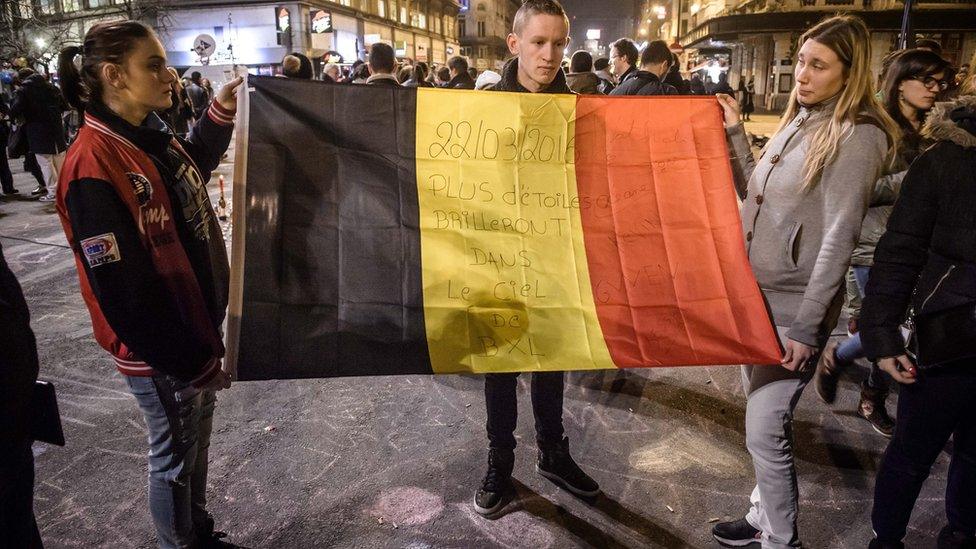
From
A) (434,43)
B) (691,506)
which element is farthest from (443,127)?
(434,43)

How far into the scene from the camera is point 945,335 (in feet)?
6.91

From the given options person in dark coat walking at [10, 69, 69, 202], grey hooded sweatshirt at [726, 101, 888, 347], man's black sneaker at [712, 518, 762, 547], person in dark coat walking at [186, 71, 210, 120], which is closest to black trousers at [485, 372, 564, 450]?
man's black sneaker at [712, 518, 762, 547]

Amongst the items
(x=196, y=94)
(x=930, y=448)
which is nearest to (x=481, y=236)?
(x=930, y=448)

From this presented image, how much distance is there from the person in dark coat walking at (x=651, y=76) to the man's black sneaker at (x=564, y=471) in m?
3.68

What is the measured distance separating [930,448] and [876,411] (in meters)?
1.71

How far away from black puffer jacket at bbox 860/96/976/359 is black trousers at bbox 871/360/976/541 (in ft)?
0.58

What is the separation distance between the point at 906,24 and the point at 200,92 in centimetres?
→ 1507

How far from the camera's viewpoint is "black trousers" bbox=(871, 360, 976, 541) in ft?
7.17

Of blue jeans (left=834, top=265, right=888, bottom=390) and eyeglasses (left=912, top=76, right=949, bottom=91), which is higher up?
eyeglasses (left=912, top=76, right=949, bottom=91)

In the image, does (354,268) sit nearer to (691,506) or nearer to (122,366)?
(122,366)

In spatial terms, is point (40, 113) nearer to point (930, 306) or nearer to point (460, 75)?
point (460, 75)

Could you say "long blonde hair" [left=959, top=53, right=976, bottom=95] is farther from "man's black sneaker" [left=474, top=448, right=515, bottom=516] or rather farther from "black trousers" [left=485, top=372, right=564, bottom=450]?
"man's black sneaker" [left=474, top=448, right=515, bottom=516]

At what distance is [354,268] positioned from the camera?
8.08 ft

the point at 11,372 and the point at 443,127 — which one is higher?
the point at 443,127
